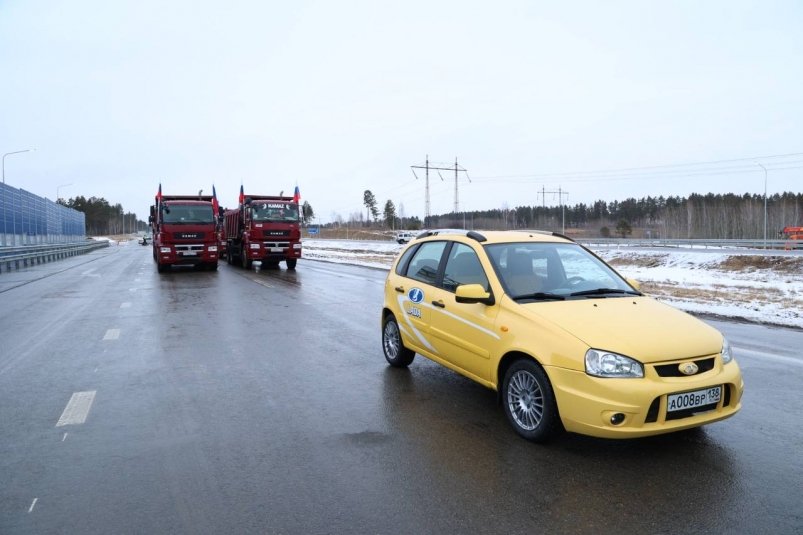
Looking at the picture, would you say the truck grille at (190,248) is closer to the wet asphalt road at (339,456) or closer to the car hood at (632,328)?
the wet asphalt road at (339,456)

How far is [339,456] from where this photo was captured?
4.36 metres

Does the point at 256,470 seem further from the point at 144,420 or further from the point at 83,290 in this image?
the point at 83,290

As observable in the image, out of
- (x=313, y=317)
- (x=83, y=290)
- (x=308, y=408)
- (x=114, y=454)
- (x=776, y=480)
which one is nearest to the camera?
(x=776, y=480)

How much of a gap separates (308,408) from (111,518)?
2248mm

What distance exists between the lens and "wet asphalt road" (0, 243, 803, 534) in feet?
11.3

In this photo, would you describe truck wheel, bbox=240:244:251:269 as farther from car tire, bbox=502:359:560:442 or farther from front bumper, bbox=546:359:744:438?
front bumper, bbox=546:359:744:438

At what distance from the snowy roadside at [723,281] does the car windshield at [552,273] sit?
676 cm

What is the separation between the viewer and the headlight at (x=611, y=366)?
4109 mm

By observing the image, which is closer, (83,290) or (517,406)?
(517,406)

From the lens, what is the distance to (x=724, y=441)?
15.1 ft

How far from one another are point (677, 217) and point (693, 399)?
4262 inches

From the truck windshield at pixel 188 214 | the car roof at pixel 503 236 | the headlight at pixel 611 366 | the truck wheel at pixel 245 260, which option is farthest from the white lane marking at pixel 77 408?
the truck wheel at pixel 245 260

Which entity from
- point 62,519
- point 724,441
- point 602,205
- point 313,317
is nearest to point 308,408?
point 62,519

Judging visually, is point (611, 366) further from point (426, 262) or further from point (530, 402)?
point (426, 262)
